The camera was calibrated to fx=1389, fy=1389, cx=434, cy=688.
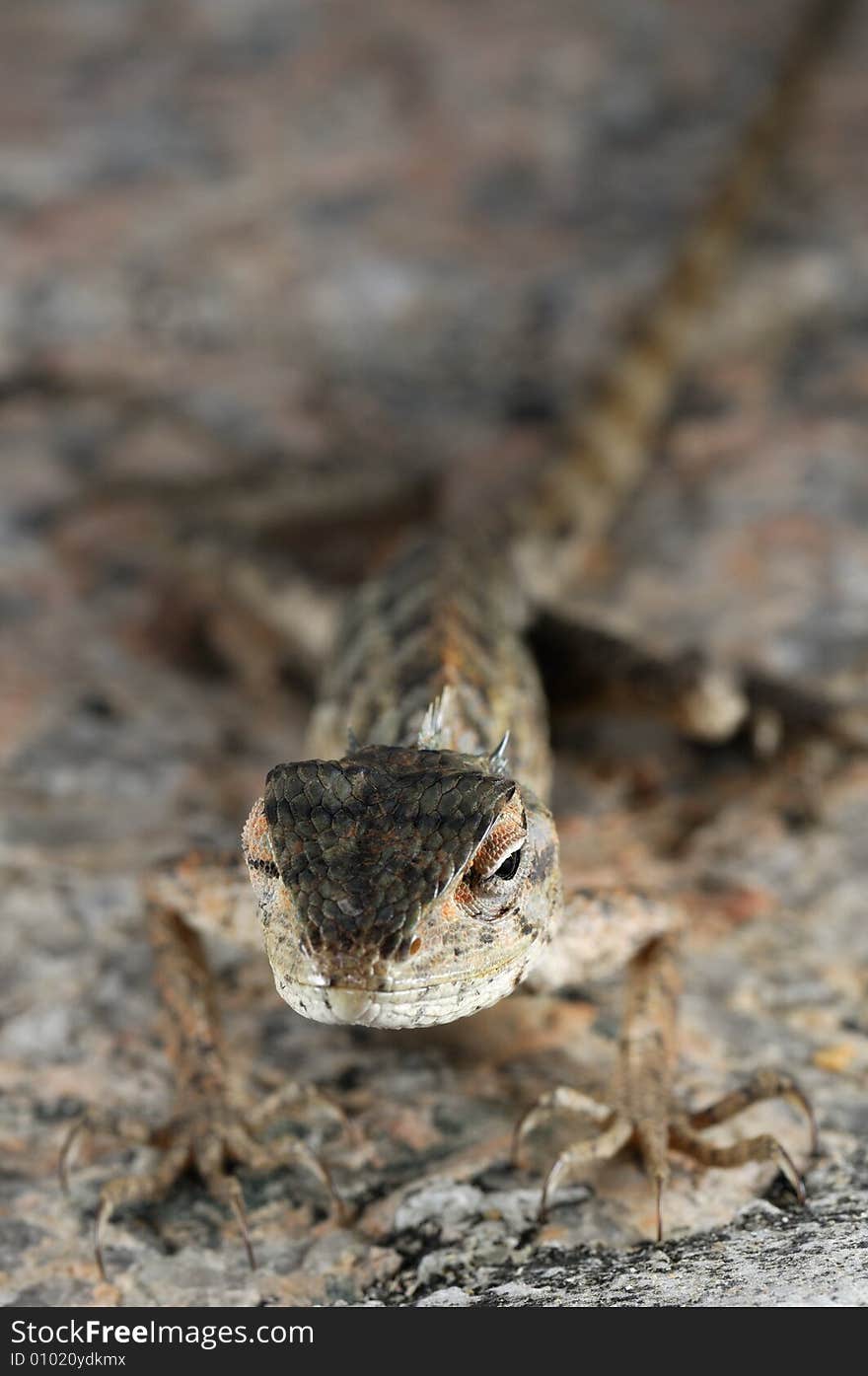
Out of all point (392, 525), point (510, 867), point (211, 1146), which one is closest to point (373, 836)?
point (510, 867)

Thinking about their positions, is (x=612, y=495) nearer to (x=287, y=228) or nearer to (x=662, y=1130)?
(x=287, y=228)

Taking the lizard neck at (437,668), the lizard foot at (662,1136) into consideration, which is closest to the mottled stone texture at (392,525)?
the lizard foot at (662,1136)

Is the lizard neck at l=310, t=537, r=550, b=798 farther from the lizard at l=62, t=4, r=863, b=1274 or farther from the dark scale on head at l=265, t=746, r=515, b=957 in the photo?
the dark scale on head at l=265, t=746, r=515, b=957

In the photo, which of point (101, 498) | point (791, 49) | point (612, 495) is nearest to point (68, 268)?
point (101, 498)

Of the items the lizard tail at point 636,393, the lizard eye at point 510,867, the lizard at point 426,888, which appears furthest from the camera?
the lizard tail at point 636,393

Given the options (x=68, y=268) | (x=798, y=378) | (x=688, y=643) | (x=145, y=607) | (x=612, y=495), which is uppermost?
(x=68, y=268)

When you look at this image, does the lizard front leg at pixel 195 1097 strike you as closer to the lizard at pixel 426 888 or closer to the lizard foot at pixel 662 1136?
the lizard at pixel 426 888

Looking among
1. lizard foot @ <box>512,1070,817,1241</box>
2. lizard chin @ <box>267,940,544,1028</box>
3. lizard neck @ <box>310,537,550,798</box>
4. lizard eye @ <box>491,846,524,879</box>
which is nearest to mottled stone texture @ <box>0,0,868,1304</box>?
lizard foot @ <box>512,1070,817,1241</box>
